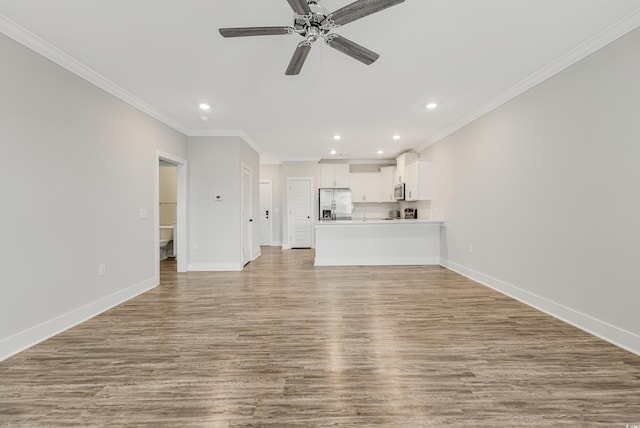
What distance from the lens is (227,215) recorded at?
5273mm

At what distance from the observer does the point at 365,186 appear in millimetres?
8266

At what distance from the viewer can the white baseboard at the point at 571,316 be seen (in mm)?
2252

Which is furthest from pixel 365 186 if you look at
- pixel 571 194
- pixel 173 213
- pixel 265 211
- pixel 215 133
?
pixel 571 194

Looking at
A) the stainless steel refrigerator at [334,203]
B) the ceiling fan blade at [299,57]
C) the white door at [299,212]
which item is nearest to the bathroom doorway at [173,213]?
the white door at [299,212]

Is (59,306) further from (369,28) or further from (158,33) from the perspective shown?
(369,28)

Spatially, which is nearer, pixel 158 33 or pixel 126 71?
pixel 158 33

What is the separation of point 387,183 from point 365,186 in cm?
65

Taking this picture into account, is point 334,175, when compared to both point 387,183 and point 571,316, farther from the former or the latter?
point 571,316

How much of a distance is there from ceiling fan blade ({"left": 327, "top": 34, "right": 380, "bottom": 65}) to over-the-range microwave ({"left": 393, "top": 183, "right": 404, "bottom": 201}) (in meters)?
5.18

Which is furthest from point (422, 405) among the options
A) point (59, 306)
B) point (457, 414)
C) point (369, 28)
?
point (59, 306)

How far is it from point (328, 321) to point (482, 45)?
304cm

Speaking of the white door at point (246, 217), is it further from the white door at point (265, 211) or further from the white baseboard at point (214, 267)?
the white door at point (265, 211)

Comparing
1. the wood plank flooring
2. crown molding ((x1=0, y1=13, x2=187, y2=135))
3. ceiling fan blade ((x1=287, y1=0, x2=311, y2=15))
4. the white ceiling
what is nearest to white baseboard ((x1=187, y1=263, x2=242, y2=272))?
the wood plank flooring

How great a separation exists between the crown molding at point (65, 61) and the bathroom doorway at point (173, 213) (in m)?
0.99
